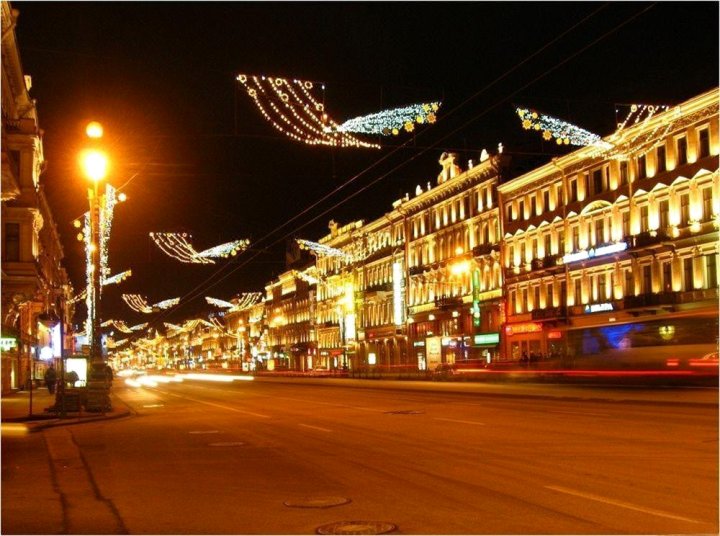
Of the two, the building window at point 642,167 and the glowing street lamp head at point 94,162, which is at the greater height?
the building window at point 642,167

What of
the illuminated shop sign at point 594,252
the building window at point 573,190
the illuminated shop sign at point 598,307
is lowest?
the illuminated shop sign at point 598,307

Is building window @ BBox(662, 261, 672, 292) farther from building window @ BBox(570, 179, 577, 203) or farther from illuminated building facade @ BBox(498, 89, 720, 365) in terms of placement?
building window @ BBox(570, 179, 577, 203)

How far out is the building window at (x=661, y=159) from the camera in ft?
152

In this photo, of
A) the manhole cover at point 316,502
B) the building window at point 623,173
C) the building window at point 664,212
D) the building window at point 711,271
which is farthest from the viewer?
the building window at point 623,173

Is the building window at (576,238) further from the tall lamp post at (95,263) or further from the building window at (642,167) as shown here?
the tall lamp post at (95,263)

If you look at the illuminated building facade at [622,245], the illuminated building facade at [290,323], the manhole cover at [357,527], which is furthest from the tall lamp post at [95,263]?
the illuminated building facade at [290,323]

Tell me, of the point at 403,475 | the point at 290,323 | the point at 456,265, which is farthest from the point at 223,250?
the point at 290,323

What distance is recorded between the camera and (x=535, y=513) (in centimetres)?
845

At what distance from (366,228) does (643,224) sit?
43615 mm

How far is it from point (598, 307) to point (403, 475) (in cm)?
4248

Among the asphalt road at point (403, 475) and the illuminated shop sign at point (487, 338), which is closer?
the asphalt road at point (403, 475)

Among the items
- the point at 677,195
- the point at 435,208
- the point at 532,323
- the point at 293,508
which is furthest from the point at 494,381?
the point at 293,508

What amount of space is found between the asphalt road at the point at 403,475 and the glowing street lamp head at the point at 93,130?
7931 millimetres

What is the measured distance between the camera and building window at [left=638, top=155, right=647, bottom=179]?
47.7m
